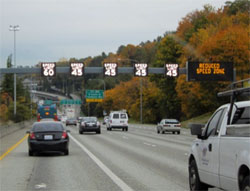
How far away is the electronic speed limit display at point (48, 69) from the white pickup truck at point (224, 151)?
121 feet

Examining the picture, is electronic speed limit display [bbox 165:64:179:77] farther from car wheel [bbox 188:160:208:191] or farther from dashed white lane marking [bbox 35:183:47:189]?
car wheel [bbox 188:160:208:191]

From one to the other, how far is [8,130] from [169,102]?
39.4m

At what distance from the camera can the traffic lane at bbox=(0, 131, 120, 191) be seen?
13.0 meters

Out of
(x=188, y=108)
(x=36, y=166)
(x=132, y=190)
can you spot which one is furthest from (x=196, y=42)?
(x=132, y=190)

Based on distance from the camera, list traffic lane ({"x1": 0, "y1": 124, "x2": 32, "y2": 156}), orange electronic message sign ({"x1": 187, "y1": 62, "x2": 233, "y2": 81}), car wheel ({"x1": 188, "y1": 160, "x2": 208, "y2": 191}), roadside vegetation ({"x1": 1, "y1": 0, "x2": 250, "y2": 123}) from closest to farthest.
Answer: car wheel ({"x1": 188, "y1": 160, "x2": 208, "y2": 191})
traffic lane ({"x1": 0, "y1": 124, "x2": 32, "y2": 156})
orange electronic message sign ({"x1": 187, "y1": 62, "x2": 233, "y2": 81})
roadside vegetation ({"x1": 1, "y1": 0, "x2": 250, "y2": 123})

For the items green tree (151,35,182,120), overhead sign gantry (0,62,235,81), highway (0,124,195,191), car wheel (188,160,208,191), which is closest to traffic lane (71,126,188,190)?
highway (0,124,195,191)

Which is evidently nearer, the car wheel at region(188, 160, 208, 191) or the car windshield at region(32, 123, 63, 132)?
the car wheel at region(188, 160, 208, 191)

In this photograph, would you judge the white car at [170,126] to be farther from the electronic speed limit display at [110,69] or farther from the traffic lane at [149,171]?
the traffic lane at [149,171]

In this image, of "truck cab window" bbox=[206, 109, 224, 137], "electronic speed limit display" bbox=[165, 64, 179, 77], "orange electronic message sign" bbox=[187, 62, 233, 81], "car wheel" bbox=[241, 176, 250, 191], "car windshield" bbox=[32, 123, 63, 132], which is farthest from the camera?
"electronic speed limit display" bbox=[165, 64, 179, 77]

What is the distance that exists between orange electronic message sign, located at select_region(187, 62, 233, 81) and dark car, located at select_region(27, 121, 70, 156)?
25.9 meters

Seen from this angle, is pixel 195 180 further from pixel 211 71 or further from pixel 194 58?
pixel 194 58

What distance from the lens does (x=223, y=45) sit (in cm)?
6128

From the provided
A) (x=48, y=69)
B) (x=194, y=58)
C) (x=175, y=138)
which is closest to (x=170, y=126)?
(x=175, y=138)

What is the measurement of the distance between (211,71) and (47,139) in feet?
89.4
